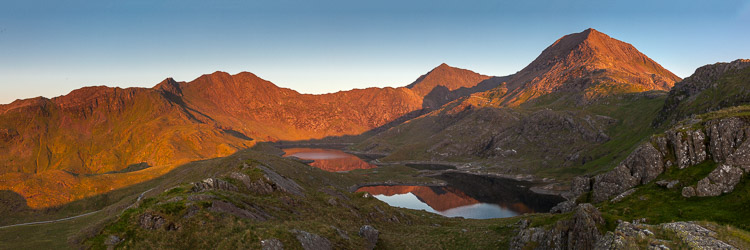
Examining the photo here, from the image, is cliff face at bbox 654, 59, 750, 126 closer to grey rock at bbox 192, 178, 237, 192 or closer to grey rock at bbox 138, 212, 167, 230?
grey rock at bbox 192, 178, 237, 192

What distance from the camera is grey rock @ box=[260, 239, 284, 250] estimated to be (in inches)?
1117

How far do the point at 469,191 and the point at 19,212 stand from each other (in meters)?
206

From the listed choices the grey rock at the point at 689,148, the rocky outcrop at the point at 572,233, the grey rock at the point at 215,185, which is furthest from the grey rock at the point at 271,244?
the grey rock at the point at 689,148

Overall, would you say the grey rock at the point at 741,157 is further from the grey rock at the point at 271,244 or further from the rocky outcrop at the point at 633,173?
the grey rock at the point at 271,244

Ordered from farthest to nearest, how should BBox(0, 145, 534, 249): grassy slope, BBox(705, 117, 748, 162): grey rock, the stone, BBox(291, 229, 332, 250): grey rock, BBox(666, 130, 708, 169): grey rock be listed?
1. BBox(666, 130, 708, 169): grey rock
2. BBox(705, 117, 748, 162): grey rock
3. the stone
4. BBox(0, 145, 534, 249): grassy slope
5. BBox(291, 229, 332, 250): grey rock

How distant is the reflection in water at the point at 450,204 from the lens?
14225cm

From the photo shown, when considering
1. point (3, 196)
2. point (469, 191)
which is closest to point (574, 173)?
point (469, 191)

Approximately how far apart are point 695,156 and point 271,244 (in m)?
57.7

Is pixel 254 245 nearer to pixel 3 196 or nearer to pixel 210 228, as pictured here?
pixel 210 228

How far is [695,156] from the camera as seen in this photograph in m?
45.8

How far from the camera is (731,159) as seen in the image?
39469 mm

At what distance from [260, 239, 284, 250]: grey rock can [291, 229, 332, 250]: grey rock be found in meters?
1.96

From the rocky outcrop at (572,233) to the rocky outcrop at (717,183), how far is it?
1478cm

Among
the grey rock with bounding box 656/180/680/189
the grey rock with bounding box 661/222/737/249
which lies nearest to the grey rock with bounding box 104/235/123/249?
the grey rock with bounding box 661/222/737/249
